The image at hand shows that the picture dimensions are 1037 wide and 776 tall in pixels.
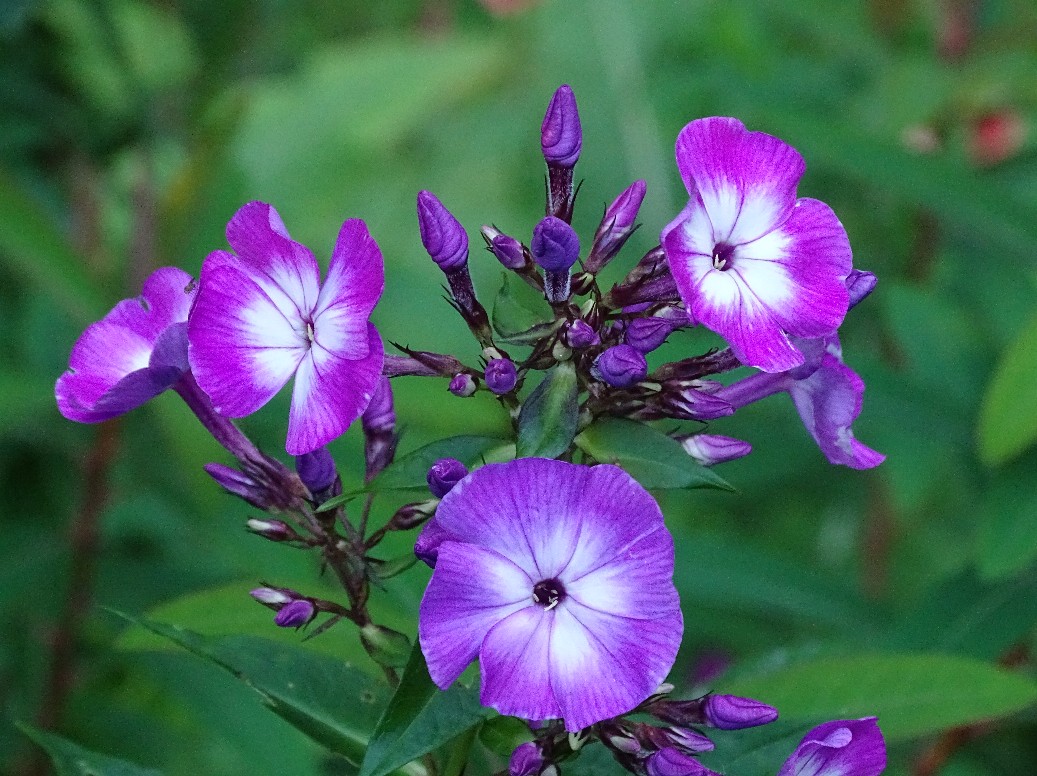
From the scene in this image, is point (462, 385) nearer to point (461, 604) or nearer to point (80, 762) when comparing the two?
point (461, 604)

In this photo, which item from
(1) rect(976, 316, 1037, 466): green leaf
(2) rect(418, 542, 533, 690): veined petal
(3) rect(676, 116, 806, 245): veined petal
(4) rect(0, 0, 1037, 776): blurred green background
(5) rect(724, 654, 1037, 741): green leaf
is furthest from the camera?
(4) rect(0, 0, 1037, 776): blurred green background

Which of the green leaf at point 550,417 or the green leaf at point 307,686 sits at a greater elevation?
the green leaf at point 550,417

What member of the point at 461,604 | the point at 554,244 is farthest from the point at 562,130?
the point at 461,604

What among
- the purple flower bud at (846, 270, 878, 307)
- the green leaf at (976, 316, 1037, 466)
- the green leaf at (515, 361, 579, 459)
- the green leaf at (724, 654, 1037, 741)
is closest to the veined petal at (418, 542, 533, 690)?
the green leaf at (515, 361, 579, 459)

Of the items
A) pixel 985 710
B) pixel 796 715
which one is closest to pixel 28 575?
pixel 796 715

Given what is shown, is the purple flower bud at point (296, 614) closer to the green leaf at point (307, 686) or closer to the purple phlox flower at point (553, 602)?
the green leaf at point (307, 686)

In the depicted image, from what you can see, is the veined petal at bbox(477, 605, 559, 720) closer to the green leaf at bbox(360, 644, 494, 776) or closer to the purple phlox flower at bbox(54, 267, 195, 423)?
the green leaf at bbox(360, 644, 494, 776)

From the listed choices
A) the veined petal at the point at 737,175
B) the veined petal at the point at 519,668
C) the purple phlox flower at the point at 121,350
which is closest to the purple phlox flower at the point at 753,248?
the veined petal at the point at 737,175

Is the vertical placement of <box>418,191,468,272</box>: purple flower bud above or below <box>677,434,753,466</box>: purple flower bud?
above
